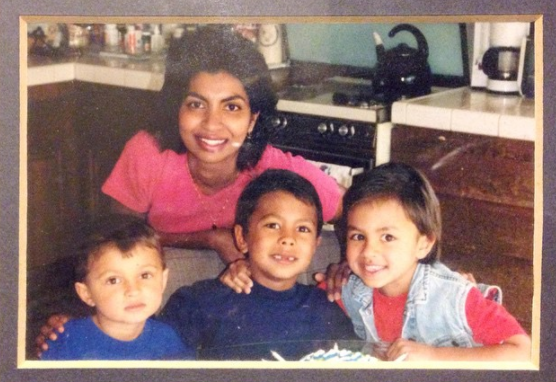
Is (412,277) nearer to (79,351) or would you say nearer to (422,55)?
(422,55)

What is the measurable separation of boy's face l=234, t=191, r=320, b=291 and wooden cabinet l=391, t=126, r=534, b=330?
0.16 meters

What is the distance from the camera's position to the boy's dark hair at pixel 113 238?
1.02m

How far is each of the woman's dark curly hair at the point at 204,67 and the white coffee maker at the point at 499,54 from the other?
11.5 inches

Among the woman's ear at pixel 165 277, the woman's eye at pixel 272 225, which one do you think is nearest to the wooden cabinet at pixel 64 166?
the woman's ear at pixel 165 277

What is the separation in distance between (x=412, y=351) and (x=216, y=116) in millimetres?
424

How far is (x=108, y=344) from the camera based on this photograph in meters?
1.04

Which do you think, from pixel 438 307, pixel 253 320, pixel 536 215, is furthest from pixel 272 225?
pixel 536 215

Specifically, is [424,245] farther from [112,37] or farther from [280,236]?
[112,37]

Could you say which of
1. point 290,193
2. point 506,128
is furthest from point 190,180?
point 506,128

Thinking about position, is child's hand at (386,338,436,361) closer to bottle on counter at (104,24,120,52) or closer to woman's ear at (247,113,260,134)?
woman's ear at (247,113,260,134)

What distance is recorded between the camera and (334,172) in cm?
105

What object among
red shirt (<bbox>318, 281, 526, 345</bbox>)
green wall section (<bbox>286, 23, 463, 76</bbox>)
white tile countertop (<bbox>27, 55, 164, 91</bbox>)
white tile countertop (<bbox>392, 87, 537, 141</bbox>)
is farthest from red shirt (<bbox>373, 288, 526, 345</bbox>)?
white tile countertop (<bbox>27, 55, 164, 91</bbox>)

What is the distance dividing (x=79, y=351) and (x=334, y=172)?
0.43 meters

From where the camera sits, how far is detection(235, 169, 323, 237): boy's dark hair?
1.04 metres
